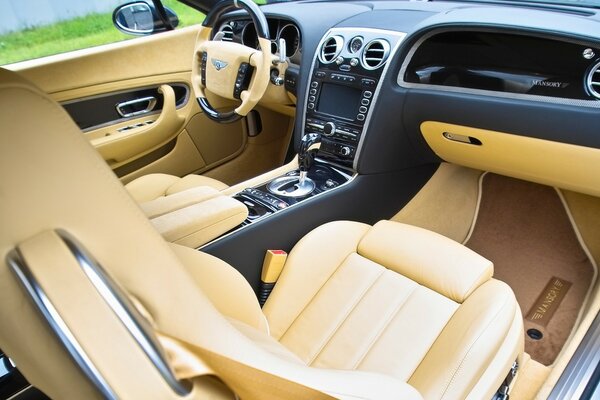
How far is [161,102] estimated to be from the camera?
2.08 m

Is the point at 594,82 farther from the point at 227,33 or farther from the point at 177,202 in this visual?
the point at 227,33

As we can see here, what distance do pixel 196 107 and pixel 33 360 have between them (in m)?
1.77

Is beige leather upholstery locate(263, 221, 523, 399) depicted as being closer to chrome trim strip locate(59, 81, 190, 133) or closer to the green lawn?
chrome trim strip locate(59, 81, 190, 133)

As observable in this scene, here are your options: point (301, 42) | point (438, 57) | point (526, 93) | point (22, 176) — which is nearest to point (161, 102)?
point (301, 42)

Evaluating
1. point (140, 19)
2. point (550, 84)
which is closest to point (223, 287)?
point (550, 84)

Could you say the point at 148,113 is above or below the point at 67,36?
below

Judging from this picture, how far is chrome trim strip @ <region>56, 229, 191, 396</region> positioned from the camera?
1.42 feet

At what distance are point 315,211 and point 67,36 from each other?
1.33m

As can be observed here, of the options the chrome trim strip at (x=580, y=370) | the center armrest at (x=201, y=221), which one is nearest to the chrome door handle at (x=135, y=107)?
the center armrest at (x=201, y=221)

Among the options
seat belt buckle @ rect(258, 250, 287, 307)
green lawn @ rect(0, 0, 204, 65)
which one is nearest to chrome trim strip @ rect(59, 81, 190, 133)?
green lawn @ rect(0, 0, 204, 65)

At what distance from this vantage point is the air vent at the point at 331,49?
155cm

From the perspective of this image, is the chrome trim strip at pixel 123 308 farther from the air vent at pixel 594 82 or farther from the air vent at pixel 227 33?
the air vent at pixel 227 33

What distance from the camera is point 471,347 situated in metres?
0.95

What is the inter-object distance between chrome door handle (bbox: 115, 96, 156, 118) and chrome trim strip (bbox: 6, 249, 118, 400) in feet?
5.57
